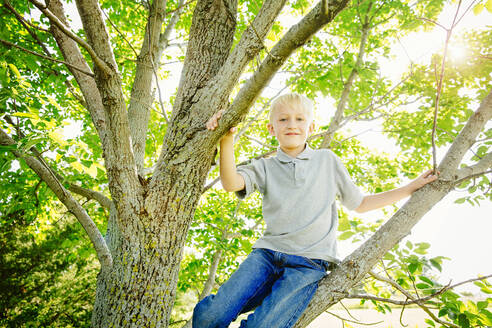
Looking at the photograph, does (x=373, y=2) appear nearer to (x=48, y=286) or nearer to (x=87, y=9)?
(x=87, y=9)

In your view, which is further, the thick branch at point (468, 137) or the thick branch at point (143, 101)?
the thick branch at point (143, 101)

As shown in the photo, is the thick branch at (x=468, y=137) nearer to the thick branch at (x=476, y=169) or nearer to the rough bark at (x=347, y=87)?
the thick branch at (x=476, y=169)

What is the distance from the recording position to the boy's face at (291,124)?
1865 mm

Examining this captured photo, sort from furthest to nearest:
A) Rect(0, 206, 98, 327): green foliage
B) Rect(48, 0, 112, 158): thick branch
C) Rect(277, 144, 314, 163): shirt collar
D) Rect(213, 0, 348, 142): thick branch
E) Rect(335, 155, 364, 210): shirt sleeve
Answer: Rect(0, 206, 98, 327): green foliage
Rect(48, 0, 112, 158): thick branch
Rect(277, 144, 314, 163): shirt collar
Rect(335, 155, 364, 210): shirt sleeve
Rect(213, 0, 348, 142): thick branch

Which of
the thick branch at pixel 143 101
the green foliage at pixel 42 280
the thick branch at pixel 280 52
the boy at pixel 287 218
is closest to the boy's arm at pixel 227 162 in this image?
the boy at pixel 287 218

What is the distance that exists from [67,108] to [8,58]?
308 cm

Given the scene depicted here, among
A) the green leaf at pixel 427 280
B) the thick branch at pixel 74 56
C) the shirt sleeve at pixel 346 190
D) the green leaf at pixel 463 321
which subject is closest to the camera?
the green leaf at pixel 463 321

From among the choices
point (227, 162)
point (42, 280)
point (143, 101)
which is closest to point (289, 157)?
point (227, 162)

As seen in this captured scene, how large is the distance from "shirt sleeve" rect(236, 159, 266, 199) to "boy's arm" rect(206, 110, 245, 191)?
10 cm

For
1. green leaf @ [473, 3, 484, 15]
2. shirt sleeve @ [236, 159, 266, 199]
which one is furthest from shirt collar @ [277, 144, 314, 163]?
green leaf @ [473, 3, 484, 15]

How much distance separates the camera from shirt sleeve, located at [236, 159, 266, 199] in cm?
180

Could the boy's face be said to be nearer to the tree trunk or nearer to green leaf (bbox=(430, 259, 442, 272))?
the tree trunk

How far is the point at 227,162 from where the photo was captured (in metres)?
1.67

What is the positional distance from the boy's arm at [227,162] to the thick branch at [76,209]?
2.80 feet
